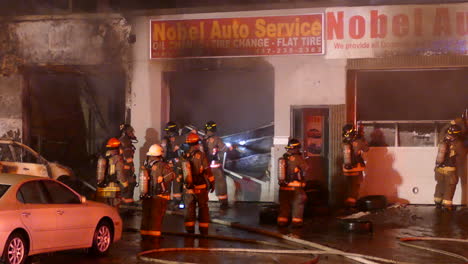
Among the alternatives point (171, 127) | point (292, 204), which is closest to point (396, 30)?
point (292, 204)

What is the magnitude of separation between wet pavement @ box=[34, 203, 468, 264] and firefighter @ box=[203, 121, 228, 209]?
532mm

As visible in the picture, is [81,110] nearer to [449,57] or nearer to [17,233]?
[449,57]

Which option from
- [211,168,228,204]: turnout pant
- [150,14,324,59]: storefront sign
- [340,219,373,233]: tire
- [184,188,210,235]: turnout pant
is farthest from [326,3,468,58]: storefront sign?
[184,188,210,235]: turnout pant

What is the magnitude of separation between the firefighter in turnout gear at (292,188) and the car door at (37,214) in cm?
512

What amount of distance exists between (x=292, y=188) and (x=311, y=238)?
130cm

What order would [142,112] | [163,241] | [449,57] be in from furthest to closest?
[142,112]
[449,57]
[163,241]

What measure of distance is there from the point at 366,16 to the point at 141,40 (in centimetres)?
567

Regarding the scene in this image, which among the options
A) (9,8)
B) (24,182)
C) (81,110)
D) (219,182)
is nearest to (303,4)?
(219,182)

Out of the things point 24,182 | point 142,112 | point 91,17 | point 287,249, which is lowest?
point 287,249

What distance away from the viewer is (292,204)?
13.6m

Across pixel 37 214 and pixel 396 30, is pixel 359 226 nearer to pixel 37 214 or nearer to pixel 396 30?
pixel 396 30

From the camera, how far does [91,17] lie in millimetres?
18422

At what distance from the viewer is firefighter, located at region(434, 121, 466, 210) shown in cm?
1605

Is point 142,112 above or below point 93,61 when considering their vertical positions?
below
